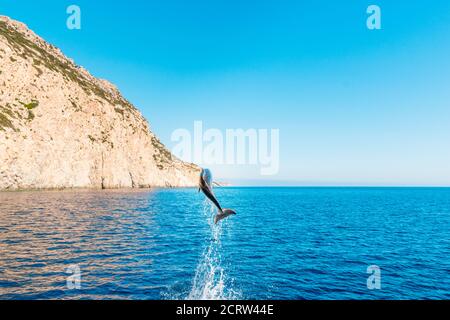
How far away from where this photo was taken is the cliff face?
292ft

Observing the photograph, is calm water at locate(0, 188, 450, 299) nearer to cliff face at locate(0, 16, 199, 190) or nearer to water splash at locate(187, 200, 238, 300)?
water splash at locate(187, 200, 238, 300)

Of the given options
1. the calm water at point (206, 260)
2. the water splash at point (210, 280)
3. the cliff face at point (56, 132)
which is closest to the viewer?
the water splash at point (210, 280)

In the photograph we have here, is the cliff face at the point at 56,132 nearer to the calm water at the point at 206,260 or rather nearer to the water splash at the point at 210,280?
the calm water at the point at 206,260

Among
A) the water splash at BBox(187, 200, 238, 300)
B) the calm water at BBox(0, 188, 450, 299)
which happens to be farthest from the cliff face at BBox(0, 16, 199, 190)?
the water splash at BBox(187, 200, 238, 300)

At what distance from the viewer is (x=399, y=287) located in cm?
2136

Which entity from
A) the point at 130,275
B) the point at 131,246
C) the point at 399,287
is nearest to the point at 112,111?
the point at 131,246

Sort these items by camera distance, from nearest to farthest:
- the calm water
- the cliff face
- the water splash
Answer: the water splash
the calm water
the cliff face

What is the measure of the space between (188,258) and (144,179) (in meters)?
132

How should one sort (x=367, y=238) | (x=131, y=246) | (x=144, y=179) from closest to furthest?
(x=131, y=246) < (x=367, y=238) < (x=144, y=179)

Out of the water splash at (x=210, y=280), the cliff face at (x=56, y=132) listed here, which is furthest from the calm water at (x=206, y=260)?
the cliff face at (x=56, y=132)

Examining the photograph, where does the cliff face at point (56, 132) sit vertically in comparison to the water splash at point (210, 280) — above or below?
above

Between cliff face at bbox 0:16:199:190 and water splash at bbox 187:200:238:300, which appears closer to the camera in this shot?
water splash at bbox 187:200:238:300

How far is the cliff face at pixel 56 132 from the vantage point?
8894 centimetres
